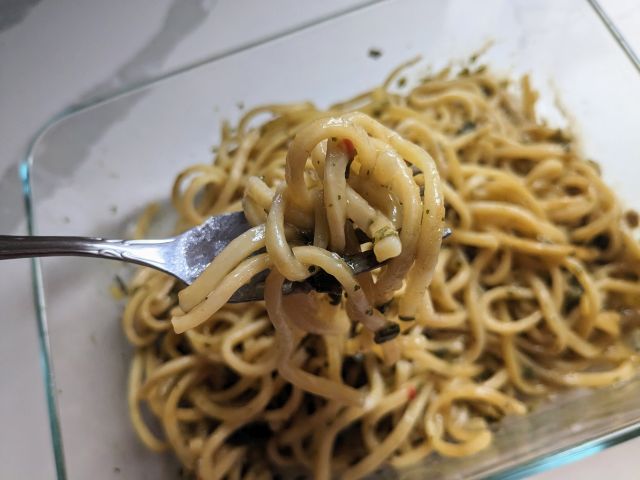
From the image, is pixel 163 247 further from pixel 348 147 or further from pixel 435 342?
pixel 435 342

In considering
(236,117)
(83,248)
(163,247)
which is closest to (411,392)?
(163,247)

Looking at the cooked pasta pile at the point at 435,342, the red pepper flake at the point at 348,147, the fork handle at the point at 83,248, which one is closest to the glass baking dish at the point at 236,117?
the cooked pasta pile at the point at 435,342

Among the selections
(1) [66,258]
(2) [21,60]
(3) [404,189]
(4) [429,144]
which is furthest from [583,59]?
(2) [21,60]

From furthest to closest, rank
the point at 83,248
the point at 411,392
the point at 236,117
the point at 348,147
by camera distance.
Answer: the point at 236,117 → the point at 411,392 → the point at 83,248 → the point at 348,147

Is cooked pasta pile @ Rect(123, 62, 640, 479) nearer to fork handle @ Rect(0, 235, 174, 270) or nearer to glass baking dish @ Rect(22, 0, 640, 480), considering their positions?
glass baking dish @ Rect(22, 0, 640, 480)

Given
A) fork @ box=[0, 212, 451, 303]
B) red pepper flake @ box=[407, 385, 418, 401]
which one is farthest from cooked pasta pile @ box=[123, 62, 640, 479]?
fork @ box=[0, 212, 451, 303]

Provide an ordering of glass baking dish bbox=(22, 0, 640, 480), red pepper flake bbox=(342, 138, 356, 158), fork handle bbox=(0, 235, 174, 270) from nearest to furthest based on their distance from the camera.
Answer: red pepper flake bbox=(342, 138, 356, 158) < fork handle bbox=(0, 235, 174, 270) < glass baking dish bbox=(22, 0, 640, 480)

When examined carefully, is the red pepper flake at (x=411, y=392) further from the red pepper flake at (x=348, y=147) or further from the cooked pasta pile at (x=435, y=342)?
the red pepper flake at (x=348, y=147)
